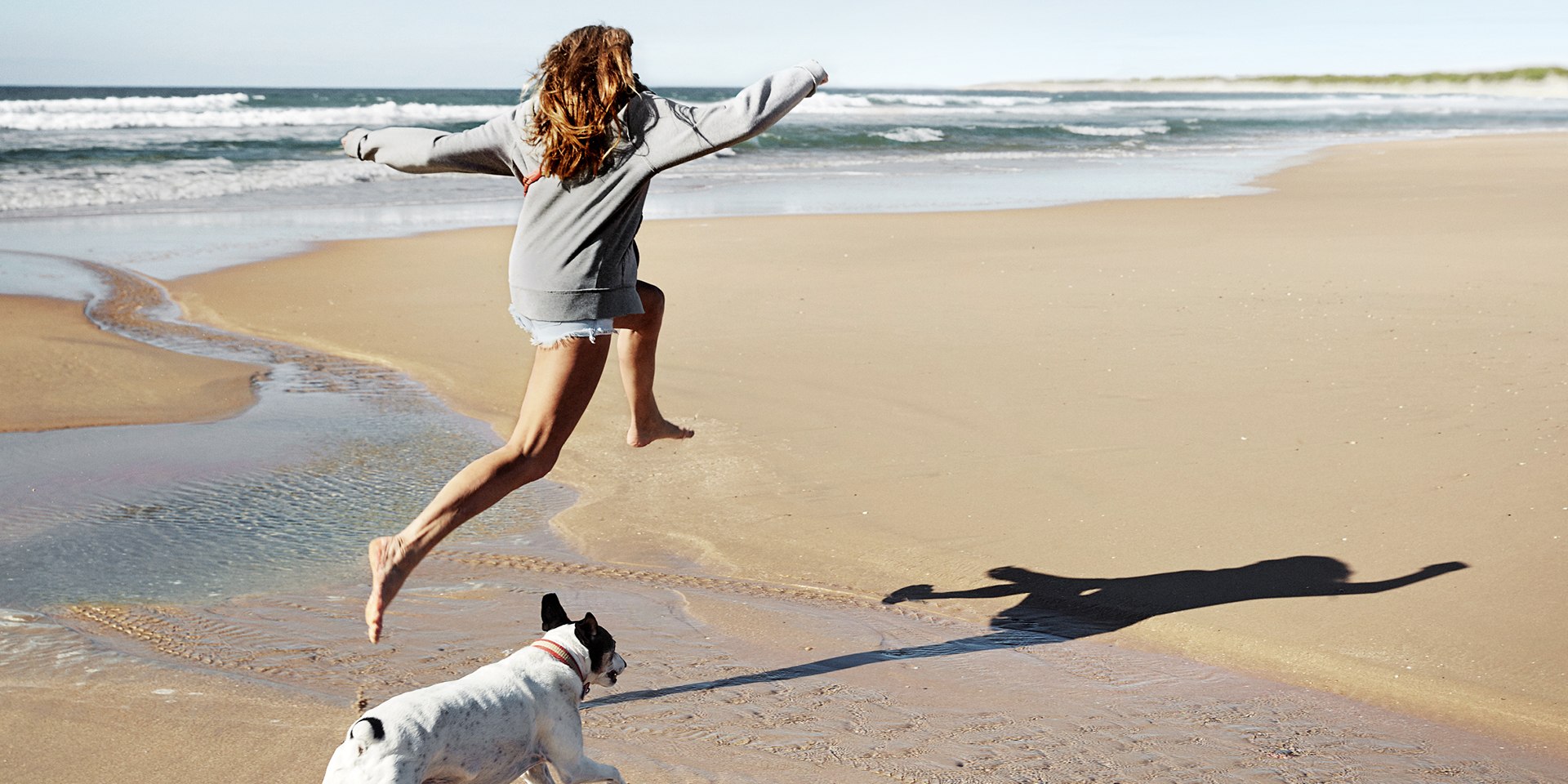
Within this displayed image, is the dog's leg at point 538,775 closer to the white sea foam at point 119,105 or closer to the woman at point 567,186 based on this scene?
the woman at point 567,186

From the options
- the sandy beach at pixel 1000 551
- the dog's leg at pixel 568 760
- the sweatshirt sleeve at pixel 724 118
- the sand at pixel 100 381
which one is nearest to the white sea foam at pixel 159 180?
the sandy beach at pixel 1000 551

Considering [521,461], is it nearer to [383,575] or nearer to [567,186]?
[383,575]

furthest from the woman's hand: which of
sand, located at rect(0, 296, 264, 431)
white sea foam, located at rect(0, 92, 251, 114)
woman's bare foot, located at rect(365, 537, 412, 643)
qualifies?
white sea foam, located at rect(0, 92, 251, 114)

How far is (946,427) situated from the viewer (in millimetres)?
6195

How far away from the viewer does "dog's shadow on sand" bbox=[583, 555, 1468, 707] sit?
405 centimetres

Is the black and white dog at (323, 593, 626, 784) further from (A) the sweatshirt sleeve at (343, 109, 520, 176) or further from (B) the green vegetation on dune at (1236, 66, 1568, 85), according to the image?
(B) the green vegetation on dune at (1236, 66, 1568, 85)


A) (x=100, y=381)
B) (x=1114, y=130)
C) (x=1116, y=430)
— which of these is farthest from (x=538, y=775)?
(x=1114, y=130)

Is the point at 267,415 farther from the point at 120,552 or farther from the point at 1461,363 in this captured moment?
the point at 1461,363

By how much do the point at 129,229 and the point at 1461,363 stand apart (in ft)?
46.5

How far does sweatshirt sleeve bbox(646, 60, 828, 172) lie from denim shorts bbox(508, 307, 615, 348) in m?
0.41

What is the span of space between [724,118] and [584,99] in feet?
1.11

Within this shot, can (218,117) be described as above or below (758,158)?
above

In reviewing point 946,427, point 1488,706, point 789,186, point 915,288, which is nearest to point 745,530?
point 946,427

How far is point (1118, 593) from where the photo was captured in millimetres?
4328
